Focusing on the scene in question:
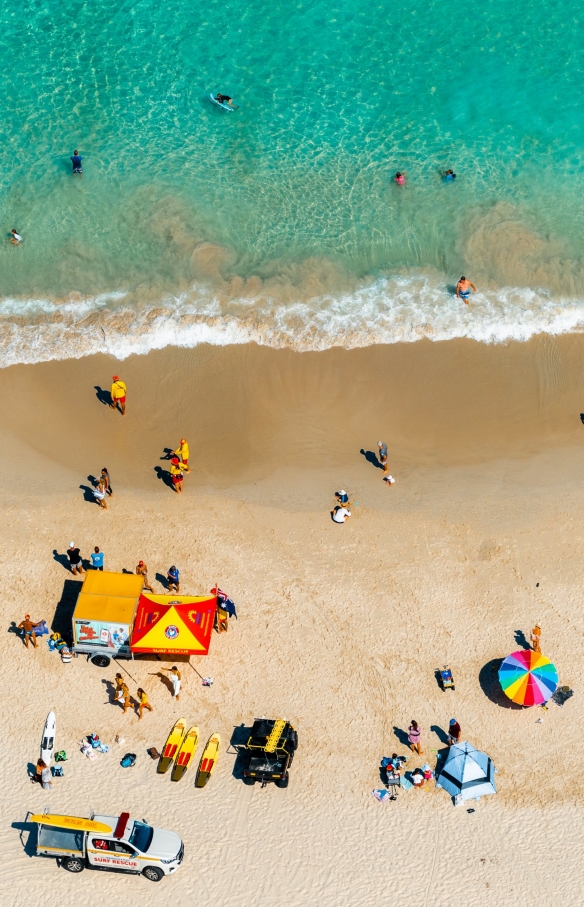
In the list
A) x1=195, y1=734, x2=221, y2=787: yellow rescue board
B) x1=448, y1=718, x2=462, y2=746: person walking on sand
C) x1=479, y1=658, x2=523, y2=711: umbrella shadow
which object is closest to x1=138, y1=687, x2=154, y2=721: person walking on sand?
x1=195, y1=734, x2=221, y2=787: yellow rescue board

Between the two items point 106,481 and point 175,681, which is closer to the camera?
point 175,681

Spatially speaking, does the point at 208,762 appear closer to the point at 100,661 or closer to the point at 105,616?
the point at 100,661

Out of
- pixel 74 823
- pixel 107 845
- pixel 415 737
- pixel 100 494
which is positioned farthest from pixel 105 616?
pixel 415 737

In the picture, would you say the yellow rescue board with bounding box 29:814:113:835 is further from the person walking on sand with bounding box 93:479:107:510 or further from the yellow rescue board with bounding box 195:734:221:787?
the person walking on sand with bounding box 93:479:107:510

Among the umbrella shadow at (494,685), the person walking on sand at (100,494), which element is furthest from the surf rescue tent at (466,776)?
the person walking on sand at (100,494)

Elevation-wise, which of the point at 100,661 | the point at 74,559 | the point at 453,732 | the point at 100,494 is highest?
the point at 100,494

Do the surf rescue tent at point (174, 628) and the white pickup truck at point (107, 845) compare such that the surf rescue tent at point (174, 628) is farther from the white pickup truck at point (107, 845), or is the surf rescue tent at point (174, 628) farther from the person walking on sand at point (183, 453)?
the person walking on sand at point (183, 453)
